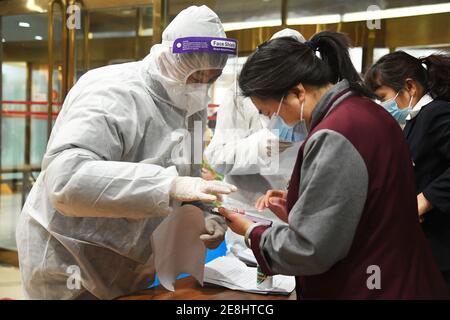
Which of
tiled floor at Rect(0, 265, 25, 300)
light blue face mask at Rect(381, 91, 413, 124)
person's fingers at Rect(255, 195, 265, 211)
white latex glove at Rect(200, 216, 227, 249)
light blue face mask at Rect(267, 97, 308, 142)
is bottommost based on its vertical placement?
tiled floor at Rect(0, 265, 25, 300)

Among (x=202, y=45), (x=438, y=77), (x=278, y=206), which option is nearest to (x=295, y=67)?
(x=202, y=45)

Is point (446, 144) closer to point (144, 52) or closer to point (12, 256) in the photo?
point (144, 52)

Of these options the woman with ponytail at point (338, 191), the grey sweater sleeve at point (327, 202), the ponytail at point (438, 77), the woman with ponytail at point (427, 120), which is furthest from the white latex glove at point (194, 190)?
the ponytail at point (438, 77)

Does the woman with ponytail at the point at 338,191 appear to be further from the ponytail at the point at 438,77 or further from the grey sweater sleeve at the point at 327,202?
the ponytail at the point at 438,77

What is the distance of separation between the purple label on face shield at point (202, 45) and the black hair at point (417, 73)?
746mm

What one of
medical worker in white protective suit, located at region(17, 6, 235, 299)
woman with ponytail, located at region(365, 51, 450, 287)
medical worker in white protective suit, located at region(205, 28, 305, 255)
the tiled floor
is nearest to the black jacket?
woman with ponytail, located at region(365, 51, 450, 287)

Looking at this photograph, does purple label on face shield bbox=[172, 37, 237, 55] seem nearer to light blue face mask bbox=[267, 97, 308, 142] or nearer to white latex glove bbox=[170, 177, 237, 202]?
light blue face mask bbox=[267, 97, 308, 142]

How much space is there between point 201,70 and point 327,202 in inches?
19.6

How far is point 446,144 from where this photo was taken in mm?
1601

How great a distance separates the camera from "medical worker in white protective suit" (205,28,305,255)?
4.20 ft

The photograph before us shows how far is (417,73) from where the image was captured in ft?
5.72
